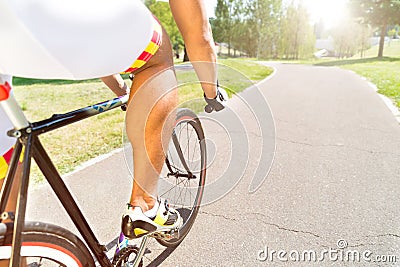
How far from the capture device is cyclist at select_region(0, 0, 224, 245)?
91cm

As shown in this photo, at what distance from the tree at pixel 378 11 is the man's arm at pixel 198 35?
3469 centimetres

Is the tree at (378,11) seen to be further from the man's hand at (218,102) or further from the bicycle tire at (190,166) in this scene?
the man's hand at (218,102)

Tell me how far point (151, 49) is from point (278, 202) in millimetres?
1988

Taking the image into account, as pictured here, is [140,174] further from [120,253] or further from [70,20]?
[70,20]

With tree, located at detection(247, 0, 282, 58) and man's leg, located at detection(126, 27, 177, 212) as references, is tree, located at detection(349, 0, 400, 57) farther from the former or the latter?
man's leg, located at detection(126, 27, 177, 212)

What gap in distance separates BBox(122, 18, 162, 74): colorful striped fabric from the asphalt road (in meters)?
0.60

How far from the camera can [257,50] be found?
35344 mm

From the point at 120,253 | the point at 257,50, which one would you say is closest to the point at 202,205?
the point at 120,253

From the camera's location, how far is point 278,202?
9.36 feet

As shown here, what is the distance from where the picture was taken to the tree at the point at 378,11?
31.0 metres

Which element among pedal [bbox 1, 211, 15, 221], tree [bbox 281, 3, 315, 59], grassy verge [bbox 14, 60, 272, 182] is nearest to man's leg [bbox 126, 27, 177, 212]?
pedal [bbox 1, 211, 15, 221]

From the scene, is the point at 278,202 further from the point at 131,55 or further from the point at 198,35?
the point at 131,55

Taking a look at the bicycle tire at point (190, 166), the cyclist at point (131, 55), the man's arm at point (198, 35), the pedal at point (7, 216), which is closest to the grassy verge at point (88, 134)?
the bicycle tire at point (190, 166)

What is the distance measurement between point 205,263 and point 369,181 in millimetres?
1897
